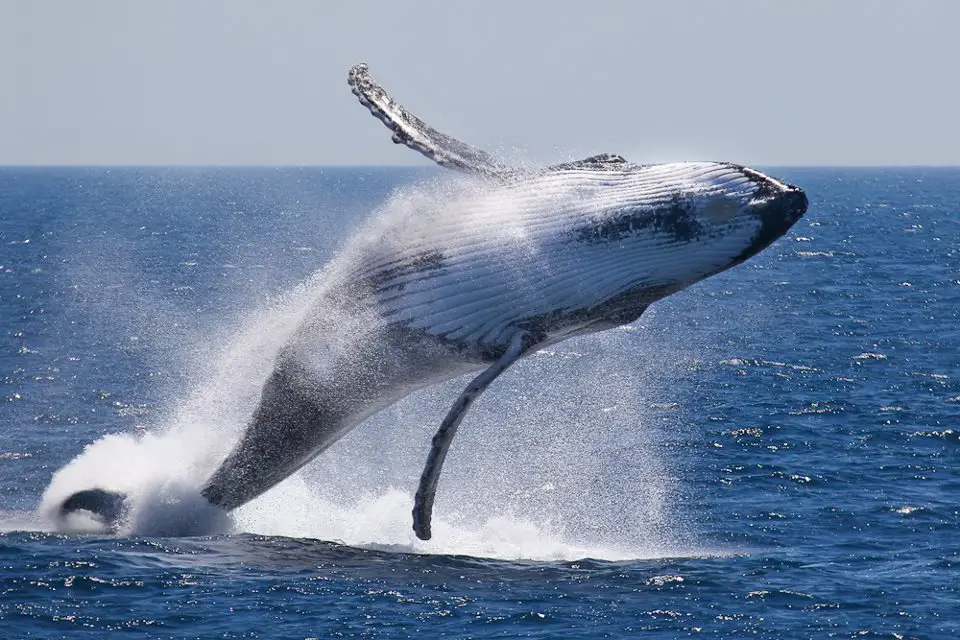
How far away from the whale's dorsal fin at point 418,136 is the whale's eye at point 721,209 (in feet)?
10.6

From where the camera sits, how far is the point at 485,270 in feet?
59.1

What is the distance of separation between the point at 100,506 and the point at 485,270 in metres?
9.03

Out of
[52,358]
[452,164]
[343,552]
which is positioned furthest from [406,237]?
[52,358]

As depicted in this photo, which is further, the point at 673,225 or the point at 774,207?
the point at 673,225

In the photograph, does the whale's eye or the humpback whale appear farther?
the humpback whale

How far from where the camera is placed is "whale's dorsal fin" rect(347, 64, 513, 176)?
62.6ft

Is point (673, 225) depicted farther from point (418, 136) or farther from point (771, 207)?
point (418, 136)

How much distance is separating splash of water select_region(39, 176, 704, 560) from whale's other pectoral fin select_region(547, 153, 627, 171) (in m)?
1.35

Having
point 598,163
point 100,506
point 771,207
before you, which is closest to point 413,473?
point 100,506

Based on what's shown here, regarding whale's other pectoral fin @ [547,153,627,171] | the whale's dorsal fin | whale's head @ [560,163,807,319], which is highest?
the whale's dorsal fin

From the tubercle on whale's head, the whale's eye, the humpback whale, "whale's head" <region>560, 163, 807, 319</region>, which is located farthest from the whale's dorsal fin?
the tubercle on whale's head

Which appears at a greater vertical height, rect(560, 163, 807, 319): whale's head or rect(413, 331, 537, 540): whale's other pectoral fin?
rect(560, 163, 807, 319): whale's head

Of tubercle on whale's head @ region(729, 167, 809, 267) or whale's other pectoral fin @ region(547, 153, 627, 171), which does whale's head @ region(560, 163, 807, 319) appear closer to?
tubercle on whale's head @ region(729, 167, 809, 267)

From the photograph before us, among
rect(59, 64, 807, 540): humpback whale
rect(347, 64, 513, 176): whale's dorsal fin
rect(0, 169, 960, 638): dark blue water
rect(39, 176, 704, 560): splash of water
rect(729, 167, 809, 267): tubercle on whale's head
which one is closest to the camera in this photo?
rect(729, 167, 809, 267): tubercle on whale's head
